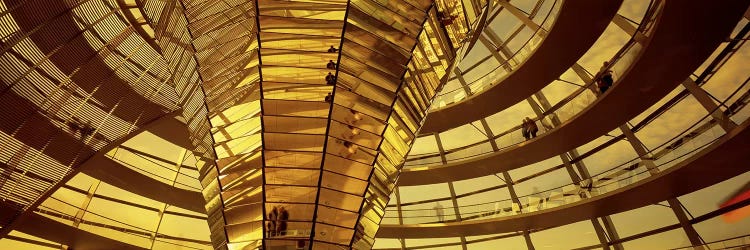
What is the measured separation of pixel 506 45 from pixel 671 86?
8.03 m

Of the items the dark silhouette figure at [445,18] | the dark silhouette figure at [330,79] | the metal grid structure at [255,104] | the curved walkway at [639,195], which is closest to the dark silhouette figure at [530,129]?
the metal grid structure at [255,104]

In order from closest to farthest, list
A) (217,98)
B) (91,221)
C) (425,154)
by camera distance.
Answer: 1. (217,98)
2. (91,221)
3. (425,154)

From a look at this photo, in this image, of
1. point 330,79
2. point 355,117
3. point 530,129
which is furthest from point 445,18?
point 530,129

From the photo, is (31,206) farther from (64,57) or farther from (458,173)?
(458,173)

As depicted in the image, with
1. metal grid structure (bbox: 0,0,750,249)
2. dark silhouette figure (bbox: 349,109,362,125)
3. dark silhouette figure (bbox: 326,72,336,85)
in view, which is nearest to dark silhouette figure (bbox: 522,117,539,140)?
metal grid structure (bbox: 0,0,750,249)

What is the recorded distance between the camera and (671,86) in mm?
15836

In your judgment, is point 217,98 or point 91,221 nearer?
point 217,98

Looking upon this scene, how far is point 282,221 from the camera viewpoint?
10.8m

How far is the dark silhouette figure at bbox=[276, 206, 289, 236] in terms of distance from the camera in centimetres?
1079

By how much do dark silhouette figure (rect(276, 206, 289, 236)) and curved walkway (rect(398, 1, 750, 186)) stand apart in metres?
8.71

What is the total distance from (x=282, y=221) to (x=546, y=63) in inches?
377

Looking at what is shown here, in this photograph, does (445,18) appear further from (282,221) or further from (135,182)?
(135,182)

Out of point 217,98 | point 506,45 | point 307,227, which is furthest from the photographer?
point 506,45

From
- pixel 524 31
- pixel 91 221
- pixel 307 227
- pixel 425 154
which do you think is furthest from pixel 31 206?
pixel 524 31
